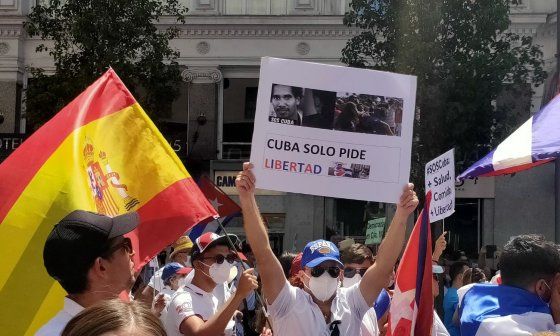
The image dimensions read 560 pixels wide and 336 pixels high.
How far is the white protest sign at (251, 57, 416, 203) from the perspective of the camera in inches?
192

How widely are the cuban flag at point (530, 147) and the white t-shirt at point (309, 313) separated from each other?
1.74m

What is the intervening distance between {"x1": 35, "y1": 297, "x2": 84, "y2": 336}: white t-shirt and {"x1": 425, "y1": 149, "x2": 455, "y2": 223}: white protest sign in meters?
5.09

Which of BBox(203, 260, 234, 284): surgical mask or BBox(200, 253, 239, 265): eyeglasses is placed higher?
BBox(200, 253, 239, 265): eyeglasses

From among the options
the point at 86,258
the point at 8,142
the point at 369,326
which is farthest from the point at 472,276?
the point at 8,142

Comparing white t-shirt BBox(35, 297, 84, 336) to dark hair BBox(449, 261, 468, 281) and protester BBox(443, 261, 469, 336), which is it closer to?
protester BBox(443, 261, 469, 336)

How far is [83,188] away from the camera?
4.62 metres

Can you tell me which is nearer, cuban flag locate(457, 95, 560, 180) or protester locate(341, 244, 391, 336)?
cuban flag locate(457, 95, 560, 180)

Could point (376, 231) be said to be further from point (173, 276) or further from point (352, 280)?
point (352, 280)

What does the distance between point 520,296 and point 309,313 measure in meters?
1.27

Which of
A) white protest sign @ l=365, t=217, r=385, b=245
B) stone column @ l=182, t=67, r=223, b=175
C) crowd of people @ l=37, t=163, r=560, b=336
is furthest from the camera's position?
stone column @ l=182, t=67, r=223, b=175

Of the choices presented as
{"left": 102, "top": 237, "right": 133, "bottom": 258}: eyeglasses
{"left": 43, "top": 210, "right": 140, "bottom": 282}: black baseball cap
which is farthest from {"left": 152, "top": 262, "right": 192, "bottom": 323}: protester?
{"left": 43, "top": 210, "right": 140, "bottom": 282}: black baseball cap

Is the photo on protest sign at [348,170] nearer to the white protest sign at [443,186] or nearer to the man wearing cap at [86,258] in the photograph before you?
the man wearing cap at [86,258]

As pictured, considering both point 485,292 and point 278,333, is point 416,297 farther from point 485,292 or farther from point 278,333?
point 485,292

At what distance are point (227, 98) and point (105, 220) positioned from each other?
22330 mm
